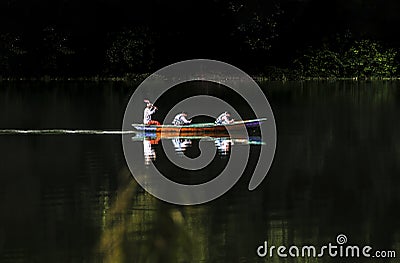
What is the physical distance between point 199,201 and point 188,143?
26.3ft

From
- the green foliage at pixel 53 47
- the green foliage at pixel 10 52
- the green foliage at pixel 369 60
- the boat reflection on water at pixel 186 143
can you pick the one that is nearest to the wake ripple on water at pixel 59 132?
the boat reflection on water at pixel 186 143

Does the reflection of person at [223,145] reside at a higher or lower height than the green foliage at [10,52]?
lower

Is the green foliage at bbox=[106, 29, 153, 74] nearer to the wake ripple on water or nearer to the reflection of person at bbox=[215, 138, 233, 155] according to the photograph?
the wake ripple on water

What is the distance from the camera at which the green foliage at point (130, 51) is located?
51250 mm

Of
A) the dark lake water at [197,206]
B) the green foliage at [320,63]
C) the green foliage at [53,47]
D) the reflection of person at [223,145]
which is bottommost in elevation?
the dark lake water at [197,206]

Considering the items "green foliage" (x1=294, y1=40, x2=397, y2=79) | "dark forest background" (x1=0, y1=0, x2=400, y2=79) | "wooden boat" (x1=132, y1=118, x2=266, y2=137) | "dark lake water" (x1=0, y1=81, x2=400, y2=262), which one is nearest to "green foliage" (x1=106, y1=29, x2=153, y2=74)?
"dark forest background" (x1=0, y1=0, x2=400, y2=79)

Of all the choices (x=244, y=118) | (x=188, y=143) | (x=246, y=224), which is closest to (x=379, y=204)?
(x=246, y=224)

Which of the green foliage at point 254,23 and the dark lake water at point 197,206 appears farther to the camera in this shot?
the green foliage at point 254,23

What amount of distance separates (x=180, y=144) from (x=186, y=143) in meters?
0.27

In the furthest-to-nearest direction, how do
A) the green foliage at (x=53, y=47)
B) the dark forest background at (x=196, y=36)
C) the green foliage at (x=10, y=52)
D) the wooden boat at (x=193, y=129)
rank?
the green foliage at (x=53, y=47) < the dark forest background at (x=196, y=36) < the green foliage at (x=10, y=52) < the wooden boat at (x=193, y=129)

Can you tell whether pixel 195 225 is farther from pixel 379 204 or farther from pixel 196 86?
pixel 196 86

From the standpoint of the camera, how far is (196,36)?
170 feet

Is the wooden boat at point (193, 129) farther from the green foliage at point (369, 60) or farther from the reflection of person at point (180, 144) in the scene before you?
the green foliage at point (369, 60)

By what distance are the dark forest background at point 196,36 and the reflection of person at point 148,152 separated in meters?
26.6
